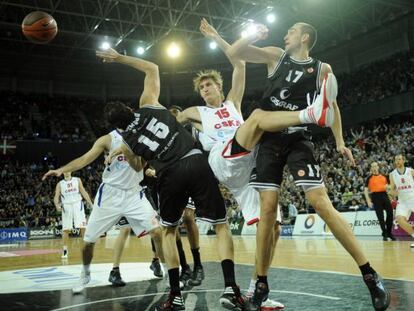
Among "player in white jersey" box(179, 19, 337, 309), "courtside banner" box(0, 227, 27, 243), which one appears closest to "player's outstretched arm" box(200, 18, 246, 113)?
"player in white jersey" box(179, 19, 337, 309)

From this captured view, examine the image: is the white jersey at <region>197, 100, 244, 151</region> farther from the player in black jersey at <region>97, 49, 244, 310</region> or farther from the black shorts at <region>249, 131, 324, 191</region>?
the black shorts at <region>249, 131, 324, 191</region>

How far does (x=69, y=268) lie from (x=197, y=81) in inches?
165

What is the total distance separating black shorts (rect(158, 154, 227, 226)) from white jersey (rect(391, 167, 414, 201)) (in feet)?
21.9

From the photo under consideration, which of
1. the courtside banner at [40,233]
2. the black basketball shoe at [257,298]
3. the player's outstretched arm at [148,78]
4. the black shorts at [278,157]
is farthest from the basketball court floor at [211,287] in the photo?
the courtside banner at [40,233]

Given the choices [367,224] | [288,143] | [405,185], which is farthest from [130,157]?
[367,224]

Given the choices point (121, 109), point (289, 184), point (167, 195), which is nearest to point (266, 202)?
point (167, 195)

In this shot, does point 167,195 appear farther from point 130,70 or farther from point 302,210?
point 130,70

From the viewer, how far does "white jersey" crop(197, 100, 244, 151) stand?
4.89 metres

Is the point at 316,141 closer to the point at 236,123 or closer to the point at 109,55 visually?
the point at 236,123

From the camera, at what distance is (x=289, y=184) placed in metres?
18.9

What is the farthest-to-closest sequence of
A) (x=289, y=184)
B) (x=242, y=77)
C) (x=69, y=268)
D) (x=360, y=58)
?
(x=360, y=58), (x=289, y=184), (x=69, y=268), (x=242, y=77)

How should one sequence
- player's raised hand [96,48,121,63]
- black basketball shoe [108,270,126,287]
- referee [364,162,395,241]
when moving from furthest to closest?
referee [364,162,395,241], black basketball shoe [108,270,126,287], player's raised hand [96,48,121,63]

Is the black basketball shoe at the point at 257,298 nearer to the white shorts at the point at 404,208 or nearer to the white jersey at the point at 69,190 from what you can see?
the white shorts at the point at 404,208

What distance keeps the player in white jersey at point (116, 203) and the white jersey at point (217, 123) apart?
981 mm
